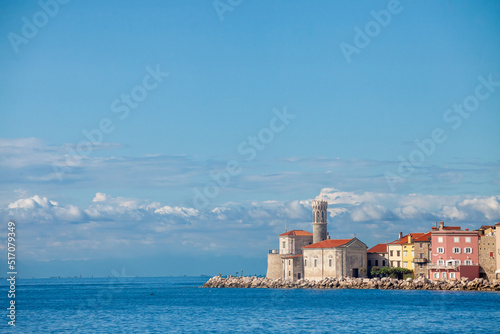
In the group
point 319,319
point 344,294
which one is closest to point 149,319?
point 319,319

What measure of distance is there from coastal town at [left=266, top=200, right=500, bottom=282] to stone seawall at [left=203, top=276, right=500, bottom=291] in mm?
1032

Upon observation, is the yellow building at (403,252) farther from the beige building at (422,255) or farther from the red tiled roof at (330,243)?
the red tiled roof at (330,243)

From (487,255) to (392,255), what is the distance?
1363 centimetres

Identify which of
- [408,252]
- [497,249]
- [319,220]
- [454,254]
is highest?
[319,220]

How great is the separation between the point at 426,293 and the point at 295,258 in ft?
67.0

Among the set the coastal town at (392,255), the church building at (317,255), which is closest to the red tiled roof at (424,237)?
the coastal town at (392,255)

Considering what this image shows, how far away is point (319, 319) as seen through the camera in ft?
167

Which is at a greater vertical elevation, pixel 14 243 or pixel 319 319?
pixel 14 243

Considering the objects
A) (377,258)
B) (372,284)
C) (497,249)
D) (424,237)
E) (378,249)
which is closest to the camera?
(497,249)

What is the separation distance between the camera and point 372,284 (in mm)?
83688

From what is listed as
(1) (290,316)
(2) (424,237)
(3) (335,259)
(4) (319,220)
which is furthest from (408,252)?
(1) (290,316)

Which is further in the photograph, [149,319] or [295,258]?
[295,258]

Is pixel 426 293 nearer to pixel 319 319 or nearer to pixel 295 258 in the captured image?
pixel 295 258

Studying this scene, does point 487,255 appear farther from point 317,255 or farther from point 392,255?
point 317,255
